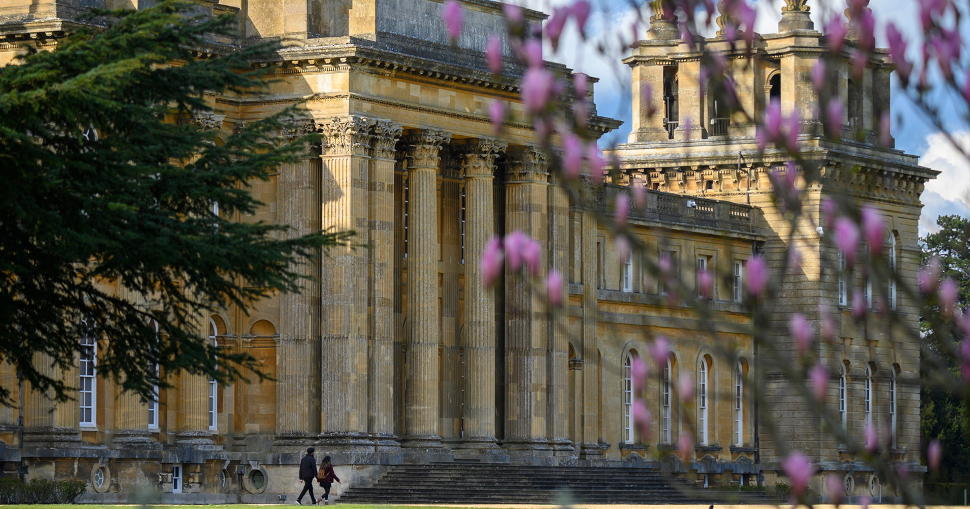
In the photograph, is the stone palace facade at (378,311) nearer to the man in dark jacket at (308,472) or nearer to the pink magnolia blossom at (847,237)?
the man in dark jacket at (308,472)

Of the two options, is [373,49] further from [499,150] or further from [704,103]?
[704,103]

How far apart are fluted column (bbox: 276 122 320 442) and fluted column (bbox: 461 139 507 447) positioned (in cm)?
484

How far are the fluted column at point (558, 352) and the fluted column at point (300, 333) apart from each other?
7570mm

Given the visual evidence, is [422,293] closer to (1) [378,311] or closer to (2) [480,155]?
(1) [378,311]

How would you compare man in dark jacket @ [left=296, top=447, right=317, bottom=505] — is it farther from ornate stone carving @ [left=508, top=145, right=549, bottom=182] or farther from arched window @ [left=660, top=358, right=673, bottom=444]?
arched window @ [left=660, top=358, right=673, bottom=444]

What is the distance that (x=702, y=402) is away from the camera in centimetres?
7488

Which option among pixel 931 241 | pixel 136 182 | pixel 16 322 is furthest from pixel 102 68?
pixel 931 241

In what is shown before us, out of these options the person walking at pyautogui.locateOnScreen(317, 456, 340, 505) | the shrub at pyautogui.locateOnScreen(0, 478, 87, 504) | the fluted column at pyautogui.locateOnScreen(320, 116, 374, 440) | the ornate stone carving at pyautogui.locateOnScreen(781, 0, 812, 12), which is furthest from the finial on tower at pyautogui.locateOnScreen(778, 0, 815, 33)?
the shrub at pyautogui.locateOnScreen(0, 478, 87, 504)

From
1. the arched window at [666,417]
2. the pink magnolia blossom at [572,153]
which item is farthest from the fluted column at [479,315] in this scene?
the pink magnolia blossom at [572,153]

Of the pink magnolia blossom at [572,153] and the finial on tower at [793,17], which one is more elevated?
the finial on tower at [793,17]

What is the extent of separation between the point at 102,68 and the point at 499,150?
2645 centimetres

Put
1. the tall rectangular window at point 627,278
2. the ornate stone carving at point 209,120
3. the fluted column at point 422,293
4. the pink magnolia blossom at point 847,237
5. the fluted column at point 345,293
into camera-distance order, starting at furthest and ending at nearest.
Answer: the tall rectangular window at point 627,278 < the fluted column at point 422,293 < the fluted column at point 345,293 < the ornate stone carving at point 209,120 < the pink magnolia blossom at point 847,237

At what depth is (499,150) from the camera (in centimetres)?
5791

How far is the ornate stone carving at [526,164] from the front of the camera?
58656mm
